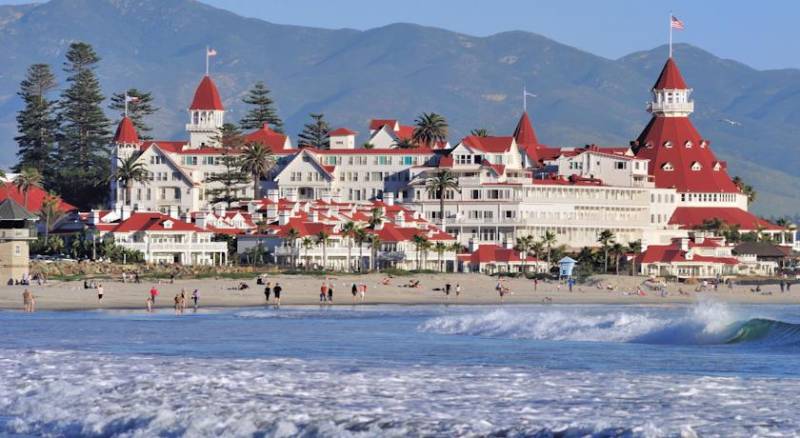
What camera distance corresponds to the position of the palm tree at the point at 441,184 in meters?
118

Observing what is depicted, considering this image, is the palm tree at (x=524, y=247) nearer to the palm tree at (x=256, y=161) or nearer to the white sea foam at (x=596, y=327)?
the palm tree at (x=256, y=161)

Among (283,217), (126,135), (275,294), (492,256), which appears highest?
(126,135)

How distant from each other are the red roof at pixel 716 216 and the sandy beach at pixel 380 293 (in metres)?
26.6

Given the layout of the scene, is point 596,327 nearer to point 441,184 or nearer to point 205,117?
point 441,184

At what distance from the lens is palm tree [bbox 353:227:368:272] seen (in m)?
98.6

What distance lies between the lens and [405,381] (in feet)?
Answer: 98.6

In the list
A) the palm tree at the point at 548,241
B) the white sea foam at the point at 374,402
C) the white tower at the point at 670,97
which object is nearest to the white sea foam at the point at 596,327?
the white sea foam at the point at 374,402

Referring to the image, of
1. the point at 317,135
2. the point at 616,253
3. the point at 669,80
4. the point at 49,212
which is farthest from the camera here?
the point at 317,135

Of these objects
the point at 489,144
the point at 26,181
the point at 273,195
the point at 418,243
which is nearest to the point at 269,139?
the point at 273,195

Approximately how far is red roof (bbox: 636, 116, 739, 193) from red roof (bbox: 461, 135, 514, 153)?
12.5 meters

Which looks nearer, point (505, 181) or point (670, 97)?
point (505, 181)

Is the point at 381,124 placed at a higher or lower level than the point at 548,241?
higher

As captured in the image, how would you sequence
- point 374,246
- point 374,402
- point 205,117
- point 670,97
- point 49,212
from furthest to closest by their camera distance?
point 670,97 → point 205,117 → point 49,212 → point 374,246 → point 374,402

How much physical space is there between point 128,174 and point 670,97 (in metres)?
43.5
